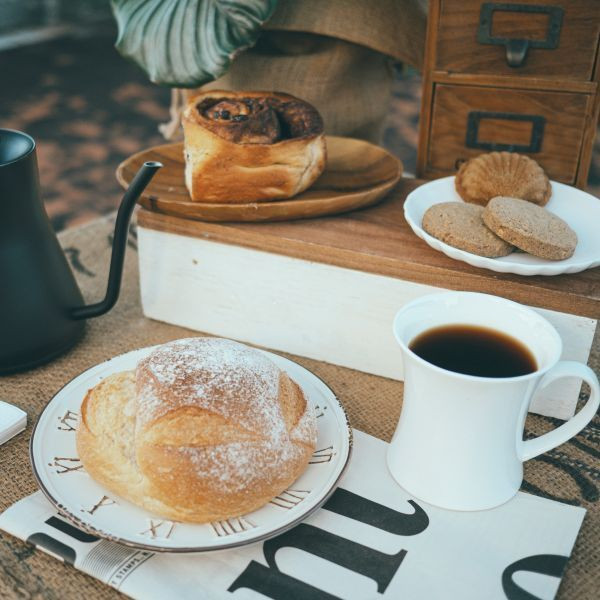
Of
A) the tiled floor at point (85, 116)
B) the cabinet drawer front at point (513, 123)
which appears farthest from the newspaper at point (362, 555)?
the tiled floor at point (85, 116)

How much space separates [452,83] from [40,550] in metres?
0.67

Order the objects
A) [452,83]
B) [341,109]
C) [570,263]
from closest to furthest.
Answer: [570,263]
[452,83]
[341,109]

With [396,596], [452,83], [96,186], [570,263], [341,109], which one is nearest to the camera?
[396,596]

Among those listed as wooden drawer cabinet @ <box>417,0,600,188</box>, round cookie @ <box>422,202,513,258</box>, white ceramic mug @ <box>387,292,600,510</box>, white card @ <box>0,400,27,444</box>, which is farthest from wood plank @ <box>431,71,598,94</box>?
white card @ <box>0,400,27,444</box>

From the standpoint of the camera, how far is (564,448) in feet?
2.16

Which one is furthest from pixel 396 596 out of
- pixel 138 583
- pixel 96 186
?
pixel 96 186

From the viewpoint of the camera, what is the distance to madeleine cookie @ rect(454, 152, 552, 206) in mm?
753

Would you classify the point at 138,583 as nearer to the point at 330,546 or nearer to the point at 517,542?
the point at 330,546

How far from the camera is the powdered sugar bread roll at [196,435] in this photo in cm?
51

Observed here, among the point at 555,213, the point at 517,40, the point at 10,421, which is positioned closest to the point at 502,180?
the point at 555,213

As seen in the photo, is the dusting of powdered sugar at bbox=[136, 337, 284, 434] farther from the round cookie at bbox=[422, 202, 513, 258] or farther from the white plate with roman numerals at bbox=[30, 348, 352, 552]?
the round cookie at bbox=[422, 202, 513, 258]

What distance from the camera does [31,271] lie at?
2.28ft

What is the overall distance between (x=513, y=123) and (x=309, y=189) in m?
0.26

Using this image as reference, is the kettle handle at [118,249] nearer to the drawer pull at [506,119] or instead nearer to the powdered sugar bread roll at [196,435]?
the powdered sugar bread roll at [196,435]
